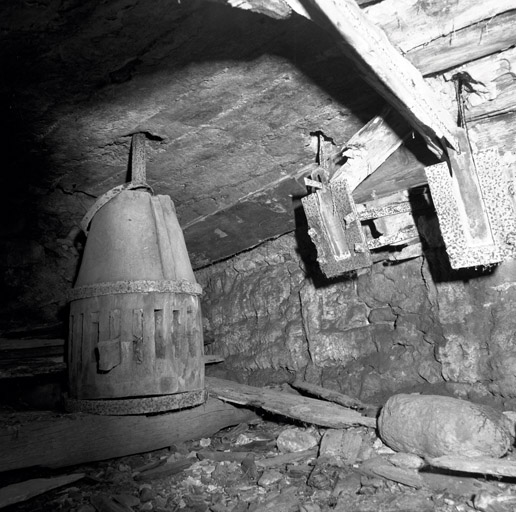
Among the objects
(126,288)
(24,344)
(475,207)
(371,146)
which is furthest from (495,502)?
(24,344)

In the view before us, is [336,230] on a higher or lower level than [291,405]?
higher

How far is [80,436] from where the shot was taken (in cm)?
266

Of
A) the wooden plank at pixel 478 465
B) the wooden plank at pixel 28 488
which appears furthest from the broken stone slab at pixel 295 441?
the wooden plank at pixel 28 488

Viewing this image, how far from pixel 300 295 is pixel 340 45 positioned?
2.20 m

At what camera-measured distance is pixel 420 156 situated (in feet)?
9.32

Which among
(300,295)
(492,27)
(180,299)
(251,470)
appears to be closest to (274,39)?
(492,27)

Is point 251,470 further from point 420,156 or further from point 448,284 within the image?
point 420,156

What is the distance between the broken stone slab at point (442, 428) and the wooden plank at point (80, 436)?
1351 mm

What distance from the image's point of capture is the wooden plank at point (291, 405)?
288cm

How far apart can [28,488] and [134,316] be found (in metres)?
1.05

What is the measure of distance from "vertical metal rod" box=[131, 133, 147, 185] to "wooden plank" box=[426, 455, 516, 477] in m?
2.42

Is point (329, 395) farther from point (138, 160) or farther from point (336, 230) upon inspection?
point (138, 160)

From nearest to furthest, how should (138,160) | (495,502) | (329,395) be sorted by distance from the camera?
(495,502), (138,160), (329,395)

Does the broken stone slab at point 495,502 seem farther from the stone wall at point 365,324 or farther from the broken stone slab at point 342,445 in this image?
the stone wall at point 365,324
